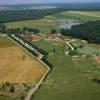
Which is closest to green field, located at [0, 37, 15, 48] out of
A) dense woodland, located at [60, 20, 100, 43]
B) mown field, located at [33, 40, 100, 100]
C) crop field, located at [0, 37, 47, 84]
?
crop field, located at [0, 37, 47, 84]

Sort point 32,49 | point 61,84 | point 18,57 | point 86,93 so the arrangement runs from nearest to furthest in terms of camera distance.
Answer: point 86,93, point 61,84, point 18,57, point 32,49

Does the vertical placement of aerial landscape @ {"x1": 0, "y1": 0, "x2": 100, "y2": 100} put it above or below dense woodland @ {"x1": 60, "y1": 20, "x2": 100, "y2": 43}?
above

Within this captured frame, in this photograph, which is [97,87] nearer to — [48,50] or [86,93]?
[86,93]

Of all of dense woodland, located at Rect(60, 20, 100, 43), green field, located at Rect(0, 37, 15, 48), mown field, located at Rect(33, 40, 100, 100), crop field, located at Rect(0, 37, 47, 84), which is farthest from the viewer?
dense woodland, located at Rect(60, 20, 100, 43)

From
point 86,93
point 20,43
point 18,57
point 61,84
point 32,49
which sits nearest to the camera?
point 86,93

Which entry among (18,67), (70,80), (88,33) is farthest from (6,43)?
(70,80)

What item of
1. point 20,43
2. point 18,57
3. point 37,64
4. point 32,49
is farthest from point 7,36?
point 37,64

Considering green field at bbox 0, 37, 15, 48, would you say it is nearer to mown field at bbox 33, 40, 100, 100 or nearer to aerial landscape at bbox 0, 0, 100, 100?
aerial landscape at bbox 0, 0, 100, 100

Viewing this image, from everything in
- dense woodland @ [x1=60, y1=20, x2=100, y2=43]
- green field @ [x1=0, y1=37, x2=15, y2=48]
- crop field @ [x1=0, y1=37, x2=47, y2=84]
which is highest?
crop field @ [x1=0, y1=37, x2=47, y2=84]
